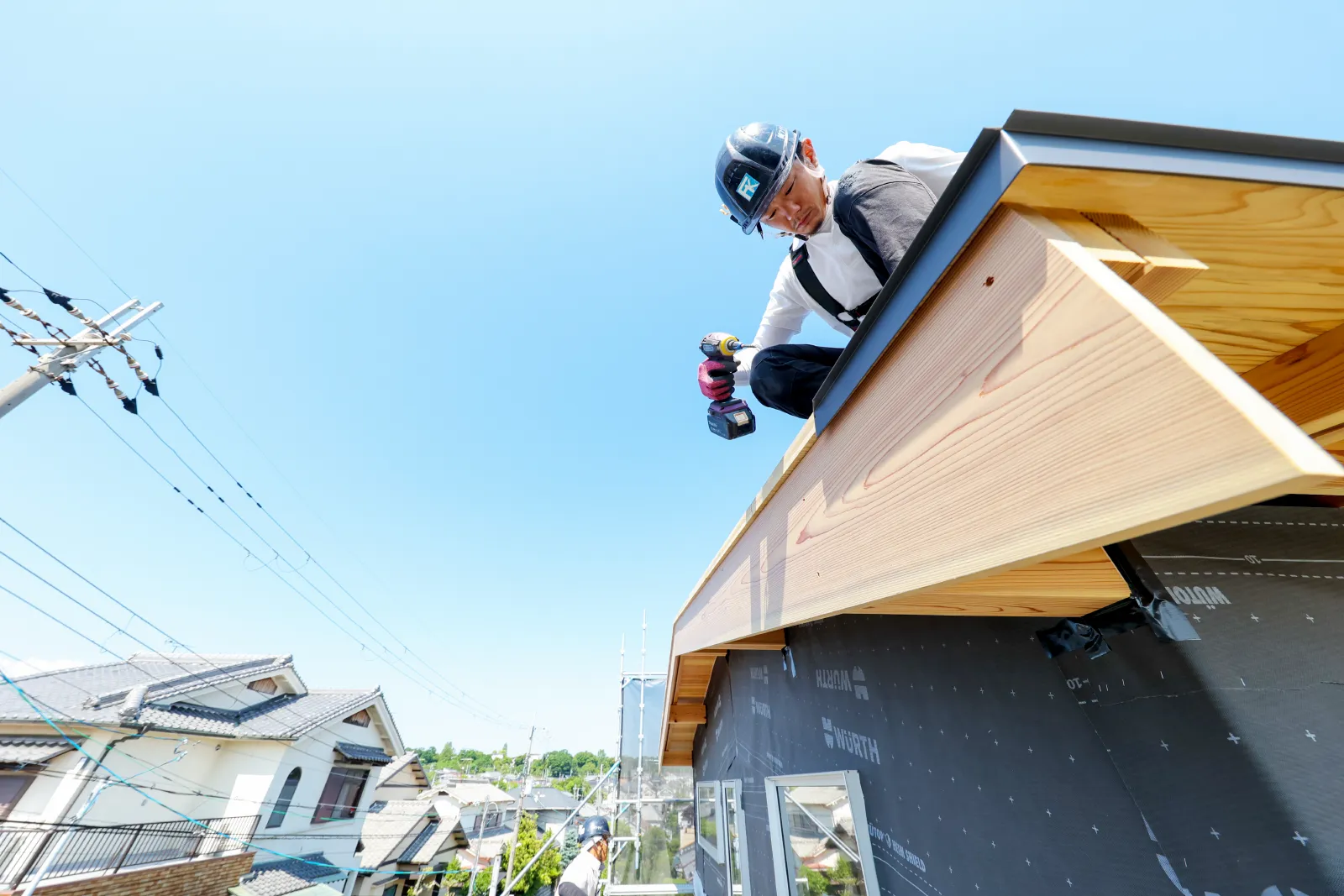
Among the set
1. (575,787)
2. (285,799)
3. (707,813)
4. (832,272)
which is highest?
(575,787)

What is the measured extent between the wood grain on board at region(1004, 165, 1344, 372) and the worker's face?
3.09 ft

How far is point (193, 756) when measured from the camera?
900 centimetres

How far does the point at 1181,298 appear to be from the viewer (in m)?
0.53

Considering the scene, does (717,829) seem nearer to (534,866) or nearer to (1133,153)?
(1133,153)

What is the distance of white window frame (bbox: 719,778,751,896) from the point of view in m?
2.80

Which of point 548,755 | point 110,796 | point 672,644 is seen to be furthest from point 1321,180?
point 548,755

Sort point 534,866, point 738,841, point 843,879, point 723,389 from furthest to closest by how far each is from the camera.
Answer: point 534,866 < point 738,841 < point 723,389 < point 843,879

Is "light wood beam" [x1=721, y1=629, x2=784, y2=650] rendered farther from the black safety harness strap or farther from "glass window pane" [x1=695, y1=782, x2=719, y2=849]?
"glass window pane" [x1=695, y1=782, x2=719, y2=849]

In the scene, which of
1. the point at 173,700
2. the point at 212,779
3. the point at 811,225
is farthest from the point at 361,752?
the point at 811,225

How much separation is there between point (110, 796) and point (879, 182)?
13175mm

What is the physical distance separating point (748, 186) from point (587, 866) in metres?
4.80

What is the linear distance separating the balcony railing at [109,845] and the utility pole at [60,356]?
21.5ft

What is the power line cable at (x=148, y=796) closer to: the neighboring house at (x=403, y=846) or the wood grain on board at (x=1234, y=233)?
the neighboring house at (x=403, y=846)

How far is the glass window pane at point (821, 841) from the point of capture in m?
1.60
